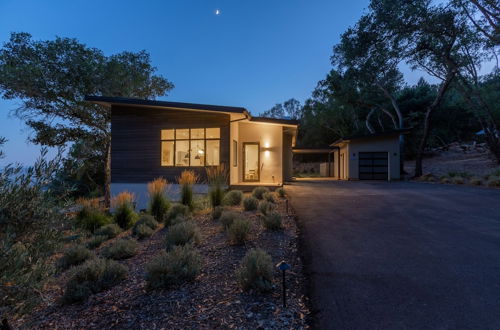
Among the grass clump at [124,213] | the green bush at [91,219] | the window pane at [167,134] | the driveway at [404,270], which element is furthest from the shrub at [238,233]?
the window pane at [167,134]

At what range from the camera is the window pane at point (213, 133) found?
879cm

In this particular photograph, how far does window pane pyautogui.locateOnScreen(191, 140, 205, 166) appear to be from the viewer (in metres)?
8.94

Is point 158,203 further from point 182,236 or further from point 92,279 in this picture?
point 92,279

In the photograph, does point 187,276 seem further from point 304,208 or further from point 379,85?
point 379,85

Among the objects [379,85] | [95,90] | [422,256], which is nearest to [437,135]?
[379,85]

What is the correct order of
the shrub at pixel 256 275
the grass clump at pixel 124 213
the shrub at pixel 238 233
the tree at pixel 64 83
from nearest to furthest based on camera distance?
the shrub at pixel 256 275, the shrub at pixel 238 233, the grass clump at pixel 124 213, the tree at pixel 64 83

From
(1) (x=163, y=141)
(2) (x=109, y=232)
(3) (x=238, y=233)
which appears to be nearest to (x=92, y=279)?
(3) (x=238, y=233)

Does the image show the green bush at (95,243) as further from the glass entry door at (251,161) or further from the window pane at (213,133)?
the glass entry door at (251,161)

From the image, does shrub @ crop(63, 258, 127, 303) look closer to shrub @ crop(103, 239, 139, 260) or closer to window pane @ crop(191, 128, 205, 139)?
shrub @ crop(103, 239, 139, 260)

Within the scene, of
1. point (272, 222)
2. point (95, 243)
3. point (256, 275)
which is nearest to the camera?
point (256, 275)

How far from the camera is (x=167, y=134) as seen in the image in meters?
9.11

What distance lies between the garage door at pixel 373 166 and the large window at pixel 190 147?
10414mm

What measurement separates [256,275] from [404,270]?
152cm

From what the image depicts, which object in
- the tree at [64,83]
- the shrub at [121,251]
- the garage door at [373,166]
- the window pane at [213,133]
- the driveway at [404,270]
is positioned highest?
the tree at [64,83]
